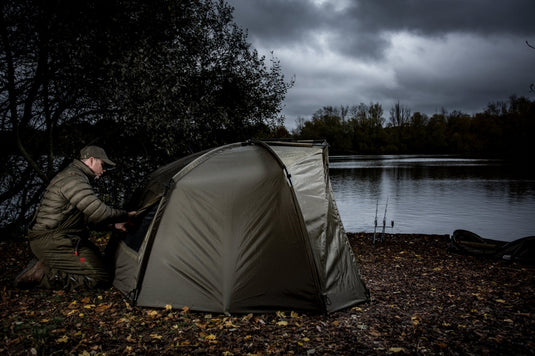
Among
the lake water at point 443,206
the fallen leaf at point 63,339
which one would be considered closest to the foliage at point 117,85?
the fallen leaf at point 63,339

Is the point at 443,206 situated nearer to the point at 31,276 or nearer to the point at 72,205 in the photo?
the point at 72,205

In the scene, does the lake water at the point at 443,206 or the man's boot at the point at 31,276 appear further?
the lake water at the point at 443,206

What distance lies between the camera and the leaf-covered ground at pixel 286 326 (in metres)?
4.21

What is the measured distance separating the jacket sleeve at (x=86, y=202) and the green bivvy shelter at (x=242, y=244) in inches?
26.9

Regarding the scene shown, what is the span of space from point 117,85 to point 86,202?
4.38 metres

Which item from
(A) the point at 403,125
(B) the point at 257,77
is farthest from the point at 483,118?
(B) the point at 257,77

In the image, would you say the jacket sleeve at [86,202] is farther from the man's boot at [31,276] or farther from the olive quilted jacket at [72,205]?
the man's boot at [31,276]

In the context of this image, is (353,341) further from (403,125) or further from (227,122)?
(403,125)

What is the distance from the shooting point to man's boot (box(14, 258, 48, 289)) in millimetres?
5801

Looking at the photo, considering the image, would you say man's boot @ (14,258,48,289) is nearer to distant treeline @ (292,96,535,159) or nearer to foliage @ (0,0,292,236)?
foliage @ (0,0,292,236)

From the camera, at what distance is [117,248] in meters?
6.23

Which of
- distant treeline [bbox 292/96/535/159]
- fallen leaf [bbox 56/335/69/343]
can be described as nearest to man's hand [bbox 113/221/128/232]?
fallen leaf [bbox 56/335/69/343]

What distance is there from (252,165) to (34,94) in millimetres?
7771

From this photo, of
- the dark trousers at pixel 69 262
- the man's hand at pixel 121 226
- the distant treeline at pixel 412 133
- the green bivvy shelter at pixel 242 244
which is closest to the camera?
the green bivvy shelter at pixel 242 244
